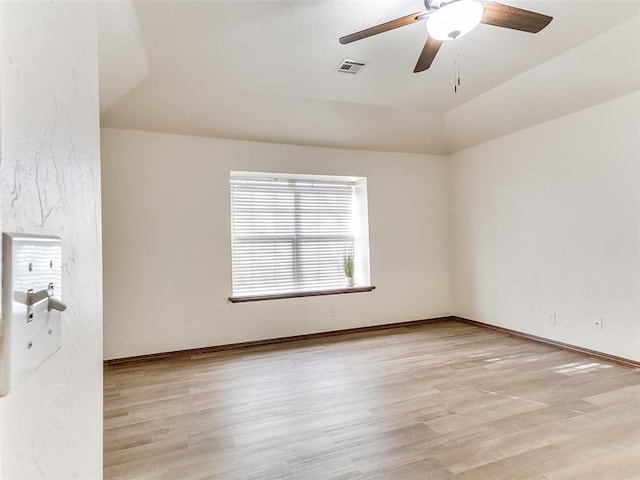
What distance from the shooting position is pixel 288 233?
4371 mm

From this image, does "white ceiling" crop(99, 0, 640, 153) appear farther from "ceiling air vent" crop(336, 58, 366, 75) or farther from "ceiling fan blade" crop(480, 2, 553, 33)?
"ceiling fan blade" crop(480, 2, 553, 33)

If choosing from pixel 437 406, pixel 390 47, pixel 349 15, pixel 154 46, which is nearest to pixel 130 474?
pixel 437 406

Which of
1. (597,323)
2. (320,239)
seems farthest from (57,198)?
(597,323)

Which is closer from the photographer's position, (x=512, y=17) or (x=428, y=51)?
(x=512, y=17)

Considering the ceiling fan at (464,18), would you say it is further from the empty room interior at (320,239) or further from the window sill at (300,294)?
the window sill at (300,294)

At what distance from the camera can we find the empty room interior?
0.48m

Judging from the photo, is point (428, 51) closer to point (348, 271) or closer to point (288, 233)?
point (288, 233)

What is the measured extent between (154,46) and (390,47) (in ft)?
5.90

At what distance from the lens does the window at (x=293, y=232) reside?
4.15m

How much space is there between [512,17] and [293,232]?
311cm

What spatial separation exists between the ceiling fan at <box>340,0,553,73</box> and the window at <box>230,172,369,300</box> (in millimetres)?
2531

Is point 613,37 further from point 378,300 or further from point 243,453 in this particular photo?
point 243,453

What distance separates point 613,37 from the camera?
8.42 ft

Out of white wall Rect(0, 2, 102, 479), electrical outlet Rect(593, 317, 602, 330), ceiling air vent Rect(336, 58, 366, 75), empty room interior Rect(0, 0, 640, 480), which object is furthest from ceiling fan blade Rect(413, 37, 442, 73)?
electrical outlet Rect(593, 317, 602, 330)
